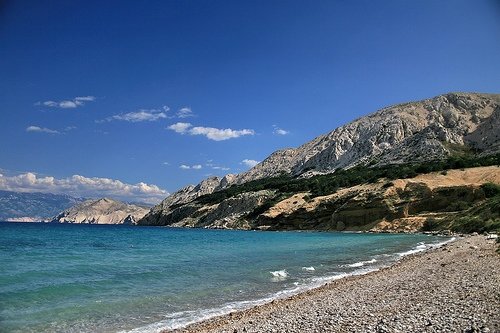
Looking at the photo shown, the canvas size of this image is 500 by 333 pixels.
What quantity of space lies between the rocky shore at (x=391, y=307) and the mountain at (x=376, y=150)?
253 feet

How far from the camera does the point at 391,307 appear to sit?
13516mm

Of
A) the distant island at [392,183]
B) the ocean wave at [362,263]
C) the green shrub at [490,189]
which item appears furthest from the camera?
the distant island at [392,183]

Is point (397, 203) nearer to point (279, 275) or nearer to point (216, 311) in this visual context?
point (279, 275)

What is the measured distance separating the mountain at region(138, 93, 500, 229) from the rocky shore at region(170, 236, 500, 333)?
77.3 metres

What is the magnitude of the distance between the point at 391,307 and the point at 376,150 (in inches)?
6151

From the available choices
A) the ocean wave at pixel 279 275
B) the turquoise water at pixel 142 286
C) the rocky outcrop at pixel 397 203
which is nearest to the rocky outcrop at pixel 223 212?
the rocky outcrop at pixel 397 203

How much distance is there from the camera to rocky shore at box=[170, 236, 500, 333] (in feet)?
36.1

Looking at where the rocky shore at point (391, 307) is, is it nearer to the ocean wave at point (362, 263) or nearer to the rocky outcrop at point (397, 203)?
the ocean wave at point (362, 263)

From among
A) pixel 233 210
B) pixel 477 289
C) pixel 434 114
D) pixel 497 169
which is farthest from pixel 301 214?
pixel 434 114

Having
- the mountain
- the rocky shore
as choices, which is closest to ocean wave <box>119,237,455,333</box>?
the rocky shore

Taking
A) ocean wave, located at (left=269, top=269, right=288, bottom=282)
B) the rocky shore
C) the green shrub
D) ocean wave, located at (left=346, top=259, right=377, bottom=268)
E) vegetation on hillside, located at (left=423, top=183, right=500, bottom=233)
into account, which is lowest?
ocean wave, located at (left=269, top=269, right=288, bottom=282)

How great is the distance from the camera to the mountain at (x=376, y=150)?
121812 mm

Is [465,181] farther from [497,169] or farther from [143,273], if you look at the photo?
[143,273]

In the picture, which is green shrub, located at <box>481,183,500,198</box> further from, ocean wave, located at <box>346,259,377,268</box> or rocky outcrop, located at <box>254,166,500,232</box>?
ocean wave, located at <box>346,259,377,268</box>
